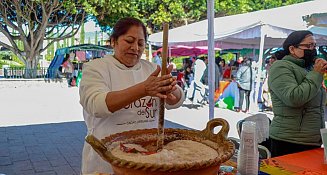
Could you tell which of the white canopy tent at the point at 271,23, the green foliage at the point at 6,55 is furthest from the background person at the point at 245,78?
the green foliage at the point at 6,55

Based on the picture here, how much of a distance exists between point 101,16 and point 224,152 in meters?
14.3

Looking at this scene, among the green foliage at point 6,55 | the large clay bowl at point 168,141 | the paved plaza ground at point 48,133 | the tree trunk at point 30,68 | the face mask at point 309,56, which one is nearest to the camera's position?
the large clay bowl at point 168,141

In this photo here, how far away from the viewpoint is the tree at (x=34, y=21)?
1362 centimetres

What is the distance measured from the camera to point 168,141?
3.64 ft

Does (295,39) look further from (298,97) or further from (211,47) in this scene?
(211,47)

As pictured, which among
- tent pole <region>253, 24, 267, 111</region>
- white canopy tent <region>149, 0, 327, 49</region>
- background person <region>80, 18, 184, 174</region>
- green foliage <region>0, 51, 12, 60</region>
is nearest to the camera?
background person <region>80, 18, 184, 174</region>

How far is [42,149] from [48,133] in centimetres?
101

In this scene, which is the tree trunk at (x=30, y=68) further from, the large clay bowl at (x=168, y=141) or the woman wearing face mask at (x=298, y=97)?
the large clay bowl at (x=168, y=141)

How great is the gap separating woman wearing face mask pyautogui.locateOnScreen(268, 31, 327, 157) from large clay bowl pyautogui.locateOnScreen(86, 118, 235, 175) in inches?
35.0

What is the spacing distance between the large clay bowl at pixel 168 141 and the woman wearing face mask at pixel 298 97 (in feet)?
2.92

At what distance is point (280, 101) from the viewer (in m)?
1.94

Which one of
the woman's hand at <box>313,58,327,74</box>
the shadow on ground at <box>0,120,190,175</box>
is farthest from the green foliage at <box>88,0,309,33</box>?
the woman's hand at <box>313,58,327,74</box>

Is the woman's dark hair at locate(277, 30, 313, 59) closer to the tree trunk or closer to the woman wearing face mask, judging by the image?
the woman wearing face mask

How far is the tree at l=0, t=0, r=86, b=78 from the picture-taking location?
1362 centimetres
